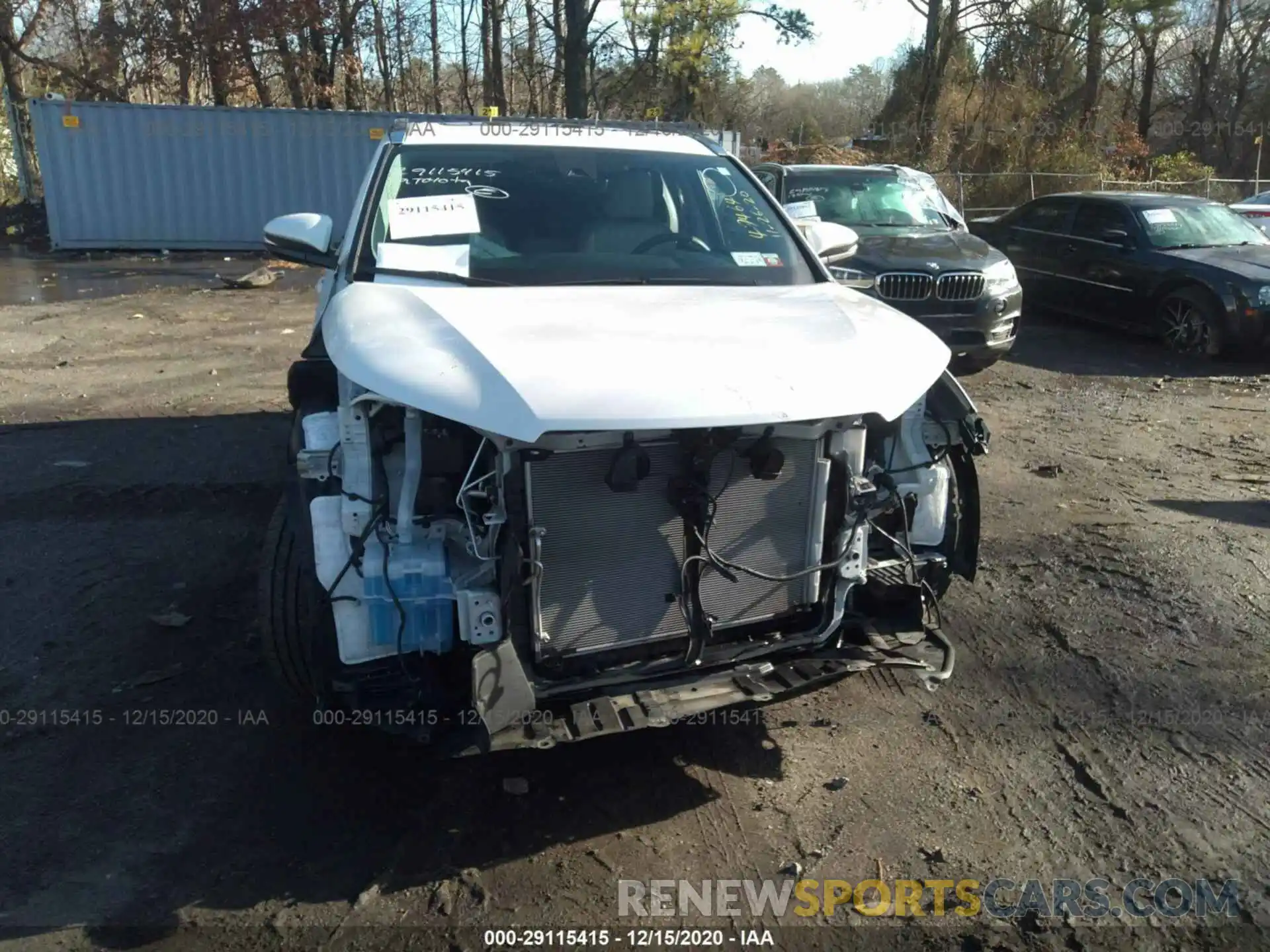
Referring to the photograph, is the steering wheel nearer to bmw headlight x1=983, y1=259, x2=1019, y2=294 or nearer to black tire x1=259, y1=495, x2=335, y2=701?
black tire x1=259, y1=495, x2=335, y2=701

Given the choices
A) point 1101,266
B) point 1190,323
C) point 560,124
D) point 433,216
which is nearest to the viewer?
point 433,216

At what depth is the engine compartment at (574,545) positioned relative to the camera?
2799mm

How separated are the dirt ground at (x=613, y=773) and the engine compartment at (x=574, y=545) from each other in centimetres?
48

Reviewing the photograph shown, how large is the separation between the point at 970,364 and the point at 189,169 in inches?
529

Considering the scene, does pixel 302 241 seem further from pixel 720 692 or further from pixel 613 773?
pixel 720 692

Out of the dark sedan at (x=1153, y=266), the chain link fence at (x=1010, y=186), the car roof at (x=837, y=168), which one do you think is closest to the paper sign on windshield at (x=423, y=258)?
the car roof at (x=837, y=168)

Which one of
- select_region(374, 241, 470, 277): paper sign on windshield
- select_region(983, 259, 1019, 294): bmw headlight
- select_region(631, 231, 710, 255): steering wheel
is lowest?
select_region(983, 259, 1019, 294): bmw headlight

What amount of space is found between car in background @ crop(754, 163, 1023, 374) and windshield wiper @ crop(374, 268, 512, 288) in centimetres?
484

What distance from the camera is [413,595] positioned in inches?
111

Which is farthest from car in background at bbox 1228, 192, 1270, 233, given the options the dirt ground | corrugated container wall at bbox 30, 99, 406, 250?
corrugated container wall at bbox 30, 99, 406, 250

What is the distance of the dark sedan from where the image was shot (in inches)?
388

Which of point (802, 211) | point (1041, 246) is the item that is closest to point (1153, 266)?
point (1041, 246)

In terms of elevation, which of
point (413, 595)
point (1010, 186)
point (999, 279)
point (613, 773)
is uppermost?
point (1010, 186)

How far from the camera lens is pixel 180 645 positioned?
13.5ft
